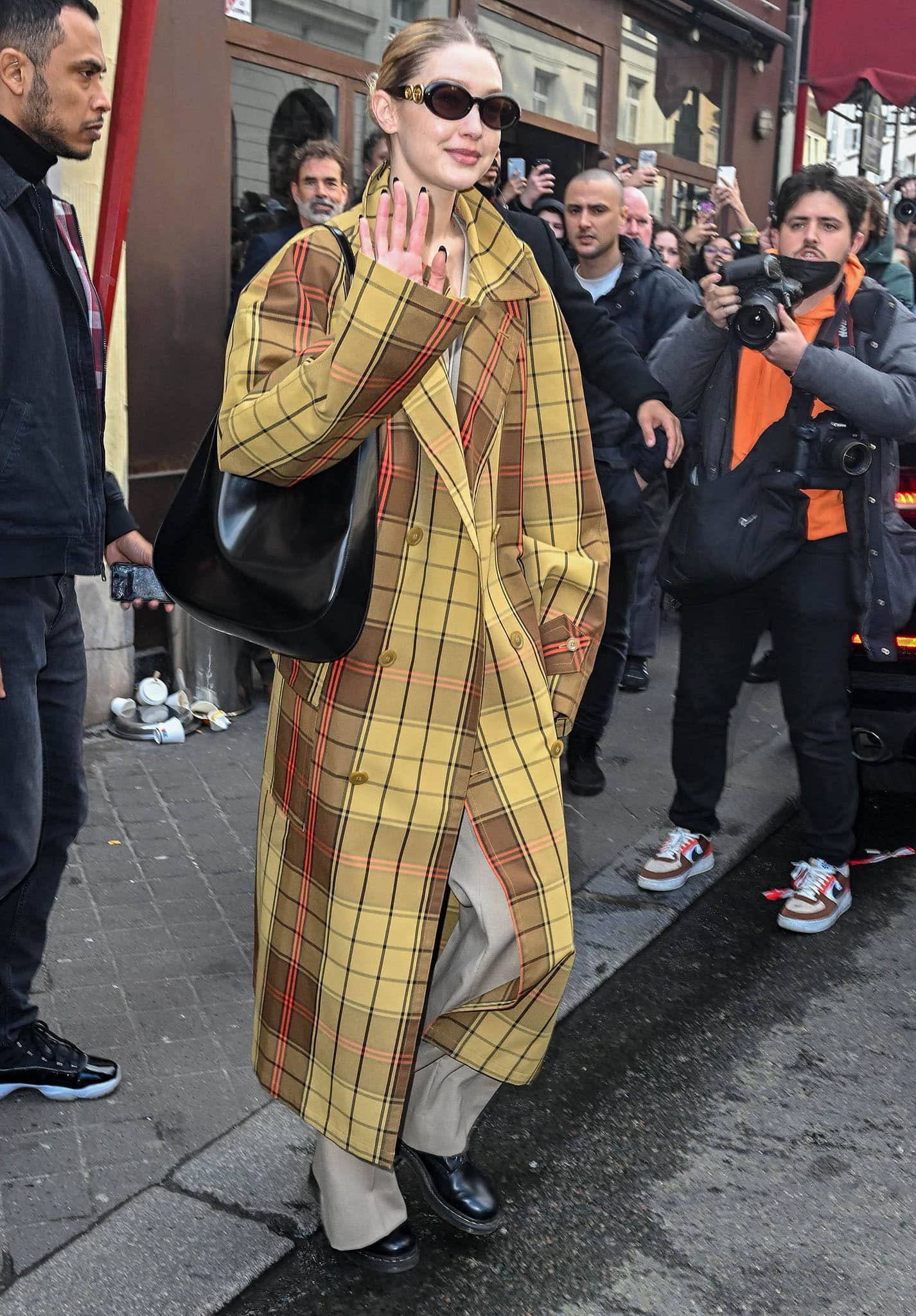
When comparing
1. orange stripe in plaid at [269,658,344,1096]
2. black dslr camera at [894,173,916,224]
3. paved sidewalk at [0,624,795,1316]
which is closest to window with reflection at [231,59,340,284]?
paved sidewalk at [0,624,795,1316]

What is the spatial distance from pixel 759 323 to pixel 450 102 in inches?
74.1

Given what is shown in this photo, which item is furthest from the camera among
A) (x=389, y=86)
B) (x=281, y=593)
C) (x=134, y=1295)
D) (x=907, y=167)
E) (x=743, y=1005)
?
(x=907, y=167)

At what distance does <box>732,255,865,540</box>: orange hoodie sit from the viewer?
4414mm

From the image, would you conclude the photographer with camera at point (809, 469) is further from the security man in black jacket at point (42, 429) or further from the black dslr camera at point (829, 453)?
the security man in black jacket at point (42, 429)

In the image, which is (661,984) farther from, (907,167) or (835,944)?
(907,167)

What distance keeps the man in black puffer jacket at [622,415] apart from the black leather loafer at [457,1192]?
281 centimetres

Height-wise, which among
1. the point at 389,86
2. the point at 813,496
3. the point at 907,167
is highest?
the point at 907,167

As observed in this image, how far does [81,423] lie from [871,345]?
240 cm

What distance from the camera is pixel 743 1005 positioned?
399 centimetres

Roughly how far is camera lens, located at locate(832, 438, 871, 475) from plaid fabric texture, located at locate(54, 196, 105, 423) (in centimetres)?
212

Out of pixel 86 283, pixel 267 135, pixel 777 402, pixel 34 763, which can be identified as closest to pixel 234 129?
pixel 267 135

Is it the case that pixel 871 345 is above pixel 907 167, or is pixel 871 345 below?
below

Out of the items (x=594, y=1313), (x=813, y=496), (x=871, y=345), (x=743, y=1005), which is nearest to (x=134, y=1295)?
(x=594, y=1313)

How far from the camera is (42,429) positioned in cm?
286
